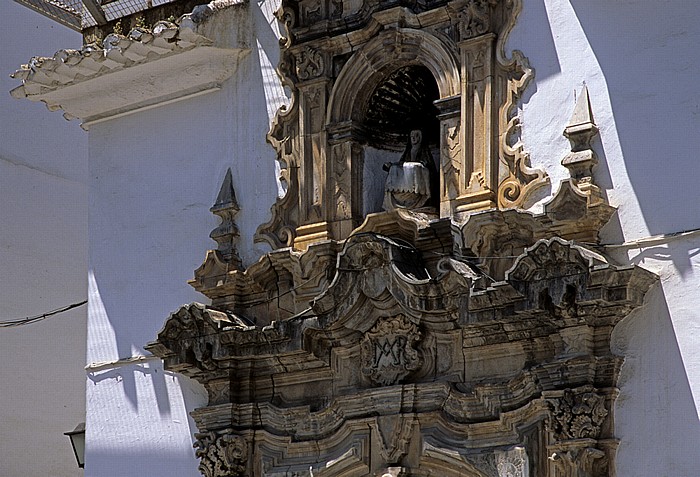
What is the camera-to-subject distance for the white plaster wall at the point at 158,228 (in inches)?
381

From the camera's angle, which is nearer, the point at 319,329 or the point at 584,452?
the point at 584,452

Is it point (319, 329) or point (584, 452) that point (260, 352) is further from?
point (584, 452)

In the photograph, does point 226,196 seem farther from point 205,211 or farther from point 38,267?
point 38,267

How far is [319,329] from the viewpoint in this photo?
8758mm

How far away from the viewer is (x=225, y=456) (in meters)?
9.16

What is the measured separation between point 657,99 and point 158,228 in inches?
139

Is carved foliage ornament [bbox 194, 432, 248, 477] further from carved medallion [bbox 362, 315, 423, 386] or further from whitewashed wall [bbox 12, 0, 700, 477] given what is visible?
carved medallion [bbox 362, 315, 423, 386]

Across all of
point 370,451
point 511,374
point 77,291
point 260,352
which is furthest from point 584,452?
point 77,291

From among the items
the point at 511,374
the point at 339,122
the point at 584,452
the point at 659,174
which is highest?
the point at 339,122

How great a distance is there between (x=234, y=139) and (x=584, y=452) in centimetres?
323

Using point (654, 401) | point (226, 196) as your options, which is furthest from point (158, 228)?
point (654, 401)

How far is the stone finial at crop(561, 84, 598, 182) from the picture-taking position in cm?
809

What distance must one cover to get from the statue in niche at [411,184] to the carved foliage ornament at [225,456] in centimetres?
164

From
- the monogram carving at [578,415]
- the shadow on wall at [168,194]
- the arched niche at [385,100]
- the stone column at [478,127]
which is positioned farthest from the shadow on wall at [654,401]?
the shadow on wall at [168,194]
